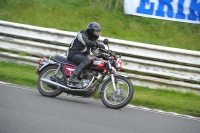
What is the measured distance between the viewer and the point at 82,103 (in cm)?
948

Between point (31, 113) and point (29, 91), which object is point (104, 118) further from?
point (29, 91)

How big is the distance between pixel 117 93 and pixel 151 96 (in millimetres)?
1491

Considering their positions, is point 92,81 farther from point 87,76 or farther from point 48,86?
point 48,86

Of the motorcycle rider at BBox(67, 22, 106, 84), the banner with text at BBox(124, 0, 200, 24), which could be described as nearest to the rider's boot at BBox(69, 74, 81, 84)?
the motorcycle rider at BBox(67, 22, 106, 84)

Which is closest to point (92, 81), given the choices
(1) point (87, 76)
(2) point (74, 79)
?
(1) point (87, 76)

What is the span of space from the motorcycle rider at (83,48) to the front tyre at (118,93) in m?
0.67

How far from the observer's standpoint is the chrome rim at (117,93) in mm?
9156

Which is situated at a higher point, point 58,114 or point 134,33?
point 134,33

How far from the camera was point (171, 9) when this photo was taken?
13.0 meters

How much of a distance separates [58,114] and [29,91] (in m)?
2.46

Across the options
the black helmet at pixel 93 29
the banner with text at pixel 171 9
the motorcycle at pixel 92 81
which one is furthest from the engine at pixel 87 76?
the banner with text at pixel 171 9

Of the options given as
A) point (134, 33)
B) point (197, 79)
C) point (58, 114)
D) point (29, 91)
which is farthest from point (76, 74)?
point (134, 33)

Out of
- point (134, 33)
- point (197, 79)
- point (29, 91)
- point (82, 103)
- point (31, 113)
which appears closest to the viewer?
point (31, 113)

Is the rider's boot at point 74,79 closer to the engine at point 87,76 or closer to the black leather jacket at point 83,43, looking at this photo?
the engine at point 87,76
